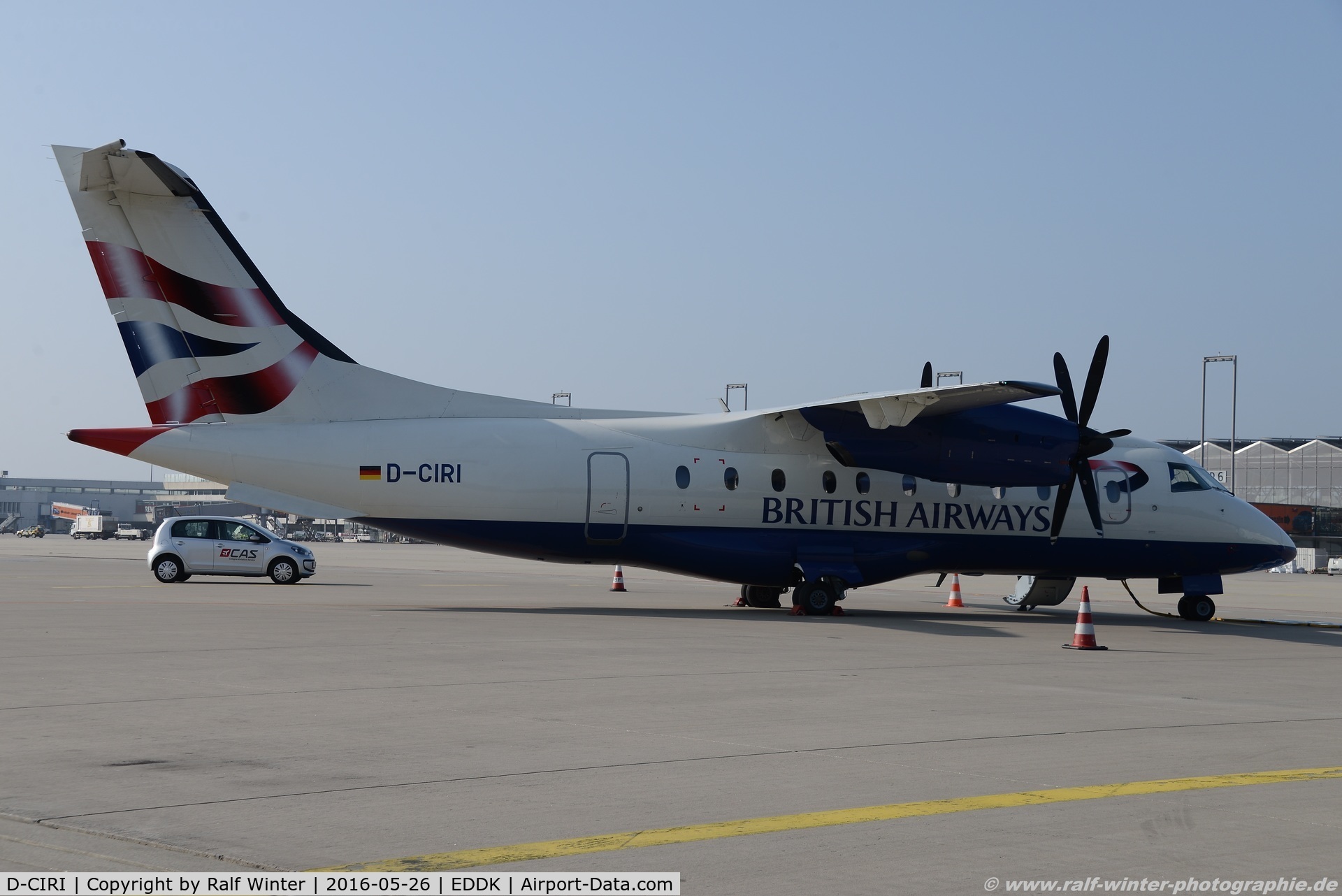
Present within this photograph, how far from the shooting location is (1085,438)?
78.7 ft

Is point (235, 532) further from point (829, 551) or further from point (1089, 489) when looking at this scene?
point (1089, 489)

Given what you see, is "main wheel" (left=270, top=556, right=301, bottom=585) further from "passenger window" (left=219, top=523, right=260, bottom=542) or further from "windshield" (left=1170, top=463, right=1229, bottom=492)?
"windshield" (left=1170, top=463, right=1229, bottom=492)

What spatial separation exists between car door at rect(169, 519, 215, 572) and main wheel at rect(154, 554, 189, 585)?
20 cm

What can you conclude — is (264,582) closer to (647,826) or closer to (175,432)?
(175,432)

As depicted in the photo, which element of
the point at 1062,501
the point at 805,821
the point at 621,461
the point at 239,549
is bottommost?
the point at 805,821

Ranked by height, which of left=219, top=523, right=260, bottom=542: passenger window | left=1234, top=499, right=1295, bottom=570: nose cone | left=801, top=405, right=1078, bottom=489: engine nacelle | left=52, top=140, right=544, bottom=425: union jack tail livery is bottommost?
left=219, top=523, right=260, bottom=542: passenger window

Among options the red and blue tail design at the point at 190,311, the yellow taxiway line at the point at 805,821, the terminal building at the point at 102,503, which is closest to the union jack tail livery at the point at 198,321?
the red and blue tail design at the point at 190,311

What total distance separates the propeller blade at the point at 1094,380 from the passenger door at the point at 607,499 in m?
8.98

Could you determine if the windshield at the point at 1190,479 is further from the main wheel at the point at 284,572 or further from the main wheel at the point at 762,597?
the main wheel at the point at 284,572

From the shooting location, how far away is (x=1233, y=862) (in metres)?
6.16

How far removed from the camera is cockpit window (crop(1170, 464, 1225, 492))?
26328mm

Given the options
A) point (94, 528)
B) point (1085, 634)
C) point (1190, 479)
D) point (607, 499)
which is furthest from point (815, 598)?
point (94, 528)

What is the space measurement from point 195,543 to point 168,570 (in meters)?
0.97
